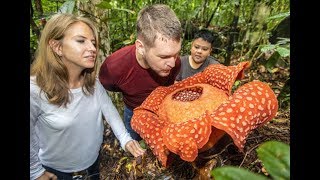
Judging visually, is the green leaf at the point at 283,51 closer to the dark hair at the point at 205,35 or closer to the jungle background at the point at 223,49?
the jungle background at the point at 223,49

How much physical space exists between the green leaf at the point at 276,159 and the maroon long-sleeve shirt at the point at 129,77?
2.93ft

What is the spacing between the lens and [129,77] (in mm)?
1371

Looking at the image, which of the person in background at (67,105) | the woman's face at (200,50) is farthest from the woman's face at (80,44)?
the woman's face at (200,50)

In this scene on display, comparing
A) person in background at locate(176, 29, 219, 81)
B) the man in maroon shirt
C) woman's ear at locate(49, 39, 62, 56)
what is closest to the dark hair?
person in background at locate(176, 29, 219, 81)

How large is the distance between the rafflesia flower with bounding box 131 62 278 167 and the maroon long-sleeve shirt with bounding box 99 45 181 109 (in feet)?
1.23

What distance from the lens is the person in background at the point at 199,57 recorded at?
2010mm

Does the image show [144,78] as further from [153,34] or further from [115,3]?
[115,3]

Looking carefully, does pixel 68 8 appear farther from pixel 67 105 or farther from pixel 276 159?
pixel 276 159

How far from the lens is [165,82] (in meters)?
1.40

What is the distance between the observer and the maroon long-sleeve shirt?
4.41 ft

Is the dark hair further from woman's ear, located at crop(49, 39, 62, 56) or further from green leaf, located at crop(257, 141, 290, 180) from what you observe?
green leaf, located at crop(257, 141, 290, 180)

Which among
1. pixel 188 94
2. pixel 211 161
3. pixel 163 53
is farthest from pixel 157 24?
pixel 211 161
